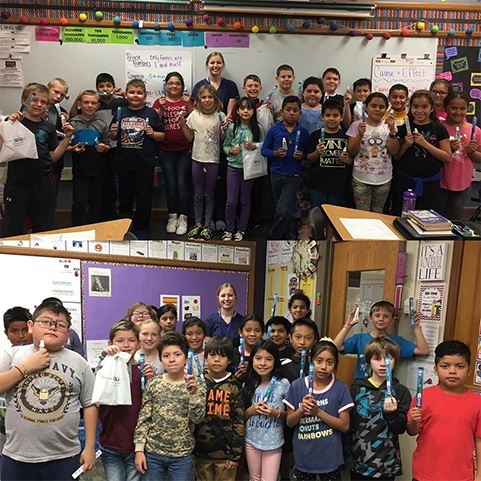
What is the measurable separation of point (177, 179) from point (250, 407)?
88cm

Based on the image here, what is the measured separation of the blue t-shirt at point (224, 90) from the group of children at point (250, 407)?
82 centimetres

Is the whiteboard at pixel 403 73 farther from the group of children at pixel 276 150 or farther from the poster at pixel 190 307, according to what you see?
the poster at pixel 190 307

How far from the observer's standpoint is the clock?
2012mm

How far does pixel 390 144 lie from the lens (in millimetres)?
1967

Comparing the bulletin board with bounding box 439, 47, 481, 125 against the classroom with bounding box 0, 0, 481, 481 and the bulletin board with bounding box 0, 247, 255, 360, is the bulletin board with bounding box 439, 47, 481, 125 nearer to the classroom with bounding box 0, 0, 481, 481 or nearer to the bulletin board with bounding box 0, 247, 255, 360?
the classroom with bounding box 0, 0, 481, 481

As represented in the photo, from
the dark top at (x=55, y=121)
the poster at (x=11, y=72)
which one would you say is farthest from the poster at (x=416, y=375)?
the poster at (x=11, y=72)

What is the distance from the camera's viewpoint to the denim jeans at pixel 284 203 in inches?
78.0

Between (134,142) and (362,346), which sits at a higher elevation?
(134,142)

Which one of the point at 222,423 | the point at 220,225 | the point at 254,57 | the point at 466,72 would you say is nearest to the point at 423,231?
the point at 466,72

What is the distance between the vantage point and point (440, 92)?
2047mm

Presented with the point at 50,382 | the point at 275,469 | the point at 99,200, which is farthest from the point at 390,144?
the point at 50,382

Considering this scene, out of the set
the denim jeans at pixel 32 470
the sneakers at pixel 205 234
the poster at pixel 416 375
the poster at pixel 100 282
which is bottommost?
the denim jeans at pixel 32 470

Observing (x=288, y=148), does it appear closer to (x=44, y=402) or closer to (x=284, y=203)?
(x=284, y=203)

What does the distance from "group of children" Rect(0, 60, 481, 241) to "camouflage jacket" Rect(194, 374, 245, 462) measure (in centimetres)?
55
